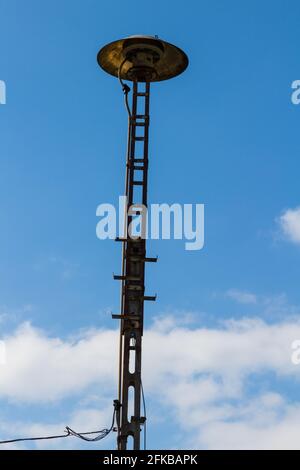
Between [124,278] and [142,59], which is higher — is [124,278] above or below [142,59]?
below

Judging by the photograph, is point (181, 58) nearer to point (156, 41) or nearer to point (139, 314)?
point (156, 41)

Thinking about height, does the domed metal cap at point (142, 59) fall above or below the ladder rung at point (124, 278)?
Result: above

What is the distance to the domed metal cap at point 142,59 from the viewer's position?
139 ft

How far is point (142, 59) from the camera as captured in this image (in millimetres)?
42656

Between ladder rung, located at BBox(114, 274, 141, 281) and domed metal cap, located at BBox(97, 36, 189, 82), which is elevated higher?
domed metal cap, located at BBox(97, 36, 189, 82)

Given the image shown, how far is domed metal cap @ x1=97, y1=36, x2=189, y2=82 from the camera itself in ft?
139

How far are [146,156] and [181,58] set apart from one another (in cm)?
393
